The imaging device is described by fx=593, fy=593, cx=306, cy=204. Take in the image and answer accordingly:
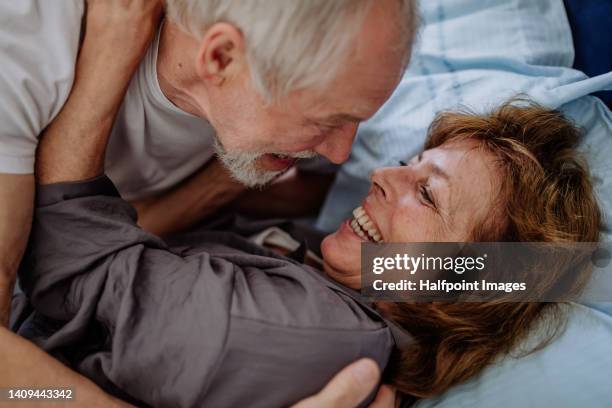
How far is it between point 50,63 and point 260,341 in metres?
0.59

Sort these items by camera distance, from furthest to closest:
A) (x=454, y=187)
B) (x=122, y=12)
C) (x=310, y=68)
→ (x=454, y=187), (x=122, y=12), (x=310, y=68)

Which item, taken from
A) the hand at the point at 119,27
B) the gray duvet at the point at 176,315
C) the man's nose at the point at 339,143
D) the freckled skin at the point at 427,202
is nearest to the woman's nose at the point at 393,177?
the freckled skin at the point at 427,202

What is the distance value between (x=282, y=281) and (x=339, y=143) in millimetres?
280

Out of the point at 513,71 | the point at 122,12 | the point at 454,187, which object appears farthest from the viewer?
the point at 513,71

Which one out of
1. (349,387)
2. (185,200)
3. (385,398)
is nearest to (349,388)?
(349,387)

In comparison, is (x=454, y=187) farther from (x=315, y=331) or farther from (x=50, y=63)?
(x=50, y=63)

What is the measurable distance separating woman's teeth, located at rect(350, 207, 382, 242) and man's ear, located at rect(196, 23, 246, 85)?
17.3 inches

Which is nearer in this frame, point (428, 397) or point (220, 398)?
point (220, 398)

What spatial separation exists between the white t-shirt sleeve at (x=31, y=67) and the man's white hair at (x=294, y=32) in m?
0.23

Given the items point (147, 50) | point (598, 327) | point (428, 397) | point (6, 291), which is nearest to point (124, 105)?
point (147, 50)

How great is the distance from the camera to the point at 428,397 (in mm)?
1141

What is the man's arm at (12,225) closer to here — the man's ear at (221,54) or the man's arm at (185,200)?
the man's ear at (221,54)

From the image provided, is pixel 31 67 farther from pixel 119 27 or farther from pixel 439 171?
pixel 439 171

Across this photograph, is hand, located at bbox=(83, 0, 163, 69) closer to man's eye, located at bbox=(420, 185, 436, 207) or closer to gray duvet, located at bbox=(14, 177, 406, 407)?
gray duvet, located at bbox=(14, 177, 406, 407)
